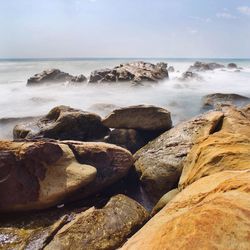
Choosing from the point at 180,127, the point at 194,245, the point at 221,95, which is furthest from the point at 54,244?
the point at 221,95

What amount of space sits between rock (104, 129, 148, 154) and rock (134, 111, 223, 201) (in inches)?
28.2

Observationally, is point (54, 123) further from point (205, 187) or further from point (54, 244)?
point (205, 187)

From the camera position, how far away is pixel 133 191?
6848mm

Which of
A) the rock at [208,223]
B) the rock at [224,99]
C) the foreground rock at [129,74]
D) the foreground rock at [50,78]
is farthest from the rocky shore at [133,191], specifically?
the foreground rock at [50,78]

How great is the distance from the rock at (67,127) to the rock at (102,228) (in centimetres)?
368

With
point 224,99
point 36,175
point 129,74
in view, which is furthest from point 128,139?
point 129,74

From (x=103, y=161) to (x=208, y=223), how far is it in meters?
3.86

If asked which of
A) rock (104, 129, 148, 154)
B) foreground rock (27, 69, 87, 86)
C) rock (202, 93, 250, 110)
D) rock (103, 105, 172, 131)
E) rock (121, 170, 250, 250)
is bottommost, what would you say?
foreground rock (27, 69, 87, 86)

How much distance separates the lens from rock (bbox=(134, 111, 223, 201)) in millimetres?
6648

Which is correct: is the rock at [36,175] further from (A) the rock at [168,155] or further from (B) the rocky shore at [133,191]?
(A) the rock at [168,155]

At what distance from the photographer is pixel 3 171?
229 inches

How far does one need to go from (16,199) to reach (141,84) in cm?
1533

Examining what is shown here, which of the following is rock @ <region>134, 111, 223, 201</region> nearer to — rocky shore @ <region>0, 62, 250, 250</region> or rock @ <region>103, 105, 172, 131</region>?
rocky shore @ <region>0, 62, 250, 250</region>

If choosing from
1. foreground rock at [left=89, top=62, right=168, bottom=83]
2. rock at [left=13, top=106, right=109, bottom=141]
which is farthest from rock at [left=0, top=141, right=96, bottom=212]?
foreground rock at [left=89, top=62, right=168, bottom=83]
